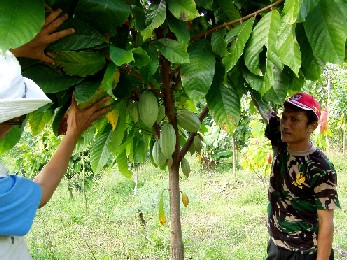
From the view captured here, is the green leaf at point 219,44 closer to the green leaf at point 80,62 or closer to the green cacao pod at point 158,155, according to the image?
the green leaf at point 80,62

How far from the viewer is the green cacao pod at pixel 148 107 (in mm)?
1318

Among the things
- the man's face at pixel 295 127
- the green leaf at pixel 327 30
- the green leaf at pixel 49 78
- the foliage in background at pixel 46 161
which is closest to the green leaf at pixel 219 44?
the green leaf at pixel 327 30

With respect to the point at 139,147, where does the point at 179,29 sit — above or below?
above

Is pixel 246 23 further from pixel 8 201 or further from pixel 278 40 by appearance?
pixel 8 201

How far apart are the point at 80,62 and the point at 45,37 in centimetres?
10

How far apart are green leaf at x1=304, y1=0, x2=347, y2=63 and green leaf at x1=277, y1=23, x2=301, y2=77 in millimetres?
66

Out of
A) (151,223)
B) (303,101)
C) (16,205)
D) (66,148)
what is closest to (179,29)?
(66,148)

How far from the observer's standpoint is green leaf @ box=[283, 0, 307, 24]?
2.61 feet

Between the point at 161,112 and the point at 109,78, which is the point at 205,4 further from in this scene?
the point at 161,112

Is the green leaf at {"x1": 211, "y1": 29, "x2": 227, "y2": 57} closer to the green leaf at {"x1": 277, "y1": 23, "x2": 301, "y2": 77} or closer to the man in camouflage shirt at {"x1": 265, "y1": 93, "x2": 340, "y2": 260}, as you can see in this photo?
the green leaf at {"x1": 277, "y1": 23, "x2": 301, "y2": 77}

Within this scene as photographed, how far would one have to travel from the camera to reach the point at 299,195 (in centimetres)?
196

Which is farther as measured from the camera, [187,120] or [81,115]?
[187,120]

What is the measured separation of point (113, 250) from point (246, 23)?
3.12 meters

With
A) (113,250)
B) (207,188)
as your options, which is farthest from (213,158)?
(113,250)
